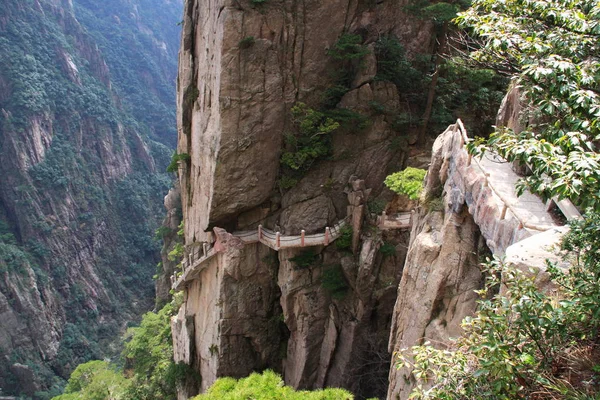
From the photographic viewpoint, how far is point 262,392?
7.75 metres

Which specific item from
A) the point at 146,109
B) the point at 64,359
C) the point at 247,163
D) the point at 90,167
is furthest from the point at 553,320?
the point at 146,109

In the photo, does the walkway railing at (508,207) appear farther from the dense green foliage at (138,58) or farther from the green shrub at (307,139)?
the dense green foliage at (138,58)

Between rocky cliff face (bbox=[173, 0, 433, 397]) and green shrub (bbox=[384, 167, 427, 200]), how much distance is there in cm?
241

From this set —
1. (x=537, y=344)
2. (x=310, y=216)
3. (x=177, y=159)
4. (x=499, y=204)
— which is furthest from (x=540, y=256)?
(x=177, y=159)

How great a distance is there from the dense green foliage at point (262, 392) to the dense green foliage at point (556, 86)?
541 cm

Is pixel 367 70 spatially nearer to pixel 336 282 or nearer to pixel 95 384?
pixel 336 282

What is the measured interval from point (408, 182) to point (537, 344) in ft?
29.6

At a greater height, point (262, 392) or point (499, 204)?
point (499, 204)

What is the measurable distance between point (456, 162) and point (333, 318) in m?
9.28

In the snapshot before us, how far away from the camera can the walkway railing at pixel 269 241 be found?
590 inches

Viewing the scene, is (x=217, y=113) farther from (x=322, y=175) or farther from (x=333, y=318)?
(x=333, y=318)

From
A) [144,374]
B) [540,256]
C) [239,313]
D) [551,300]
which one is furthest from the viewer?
[144,374]

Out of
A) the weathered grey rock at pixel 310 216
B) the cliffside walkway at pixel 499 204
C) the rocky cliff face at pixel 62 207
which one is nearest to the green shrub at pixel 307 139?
the weathered grey rock at pixel 310 216

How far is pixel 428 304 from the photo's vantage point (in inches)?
296
